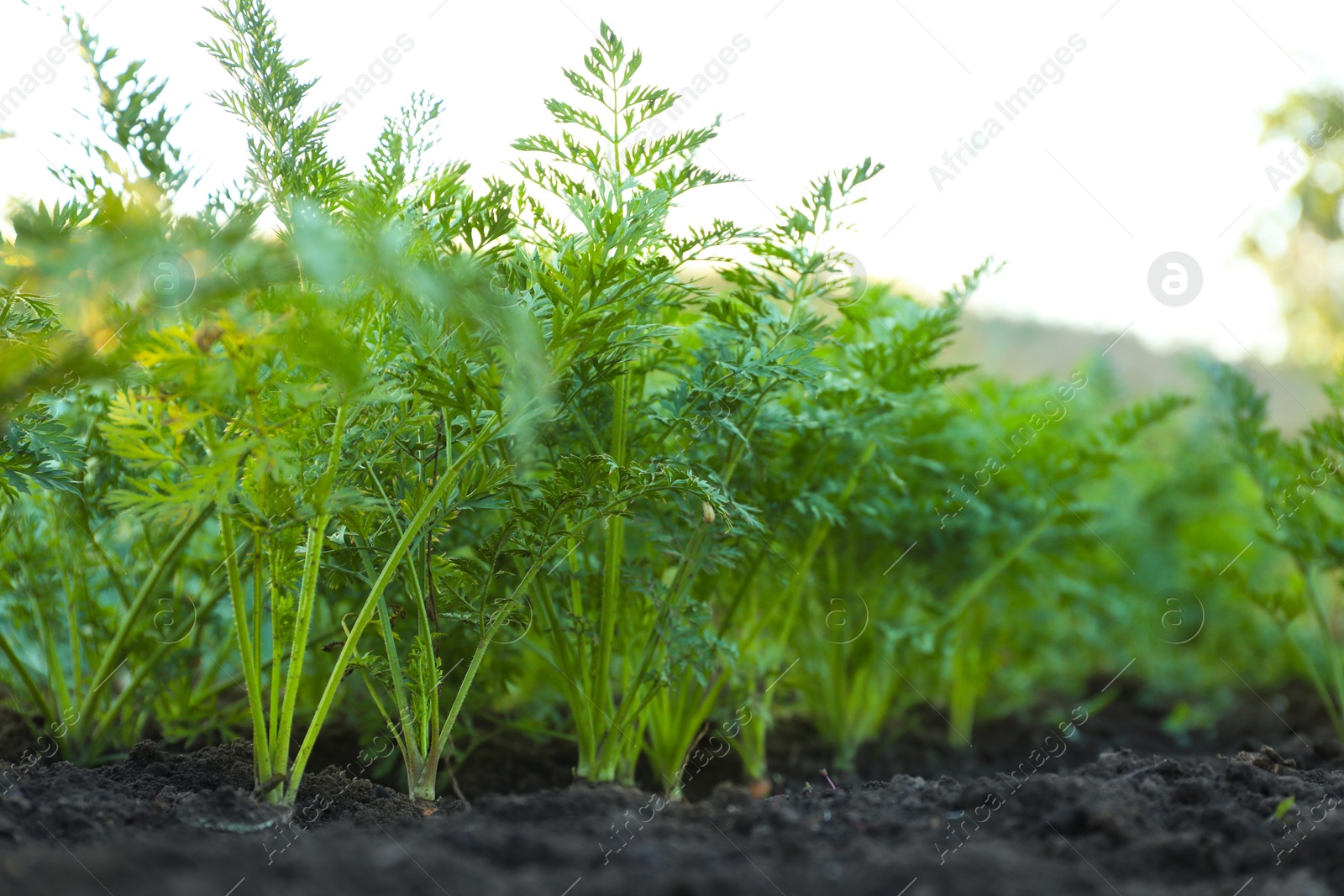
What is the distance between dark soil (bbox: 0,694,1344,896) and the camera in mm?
1149

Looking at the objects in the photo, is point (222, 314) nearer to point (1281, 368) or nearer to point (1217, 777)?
point (1217, 777)

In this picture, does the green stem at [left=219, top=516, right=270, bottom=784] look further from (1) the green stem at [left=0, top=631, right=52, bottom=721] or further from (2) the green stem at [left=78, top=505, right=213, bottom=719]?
(1) the green stem at [left=0, top=631, right=52, bottom=721]

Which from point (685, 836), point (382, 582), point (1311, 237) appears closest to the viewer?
point (685, 836)

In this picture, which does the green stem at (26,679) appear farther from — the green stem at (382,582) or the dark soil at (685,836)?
the green stem at (382,582)

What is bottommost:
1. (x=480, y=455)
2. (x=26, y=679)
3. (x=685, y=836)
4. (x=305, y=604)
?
Result: (x=685, y=836)

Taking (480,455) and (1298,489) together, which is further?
(1298,489)

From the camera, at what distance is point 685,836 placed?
1.43 metres

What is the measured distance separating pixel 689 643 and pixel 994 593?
186 centimetres

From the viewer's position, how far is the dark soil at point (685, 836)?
1.15 m

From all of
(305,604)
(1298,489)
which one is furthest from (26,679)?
(1298,489)

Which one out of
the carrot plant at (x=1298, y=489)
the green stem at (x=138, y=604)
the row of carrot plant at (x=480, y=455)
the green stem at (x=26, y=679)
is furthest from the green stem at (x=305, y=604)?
the carrot plant at (x=1298, y=489)

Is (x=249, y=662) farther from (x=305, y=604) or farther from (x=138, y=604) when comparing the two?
(x=138, y=604)

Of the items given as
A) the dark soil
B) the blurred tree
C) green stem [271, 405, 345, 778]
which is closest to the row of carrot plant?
green stem [271, 405, 345, 778]

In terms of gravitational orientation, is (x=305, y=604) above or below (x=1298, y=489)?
above
